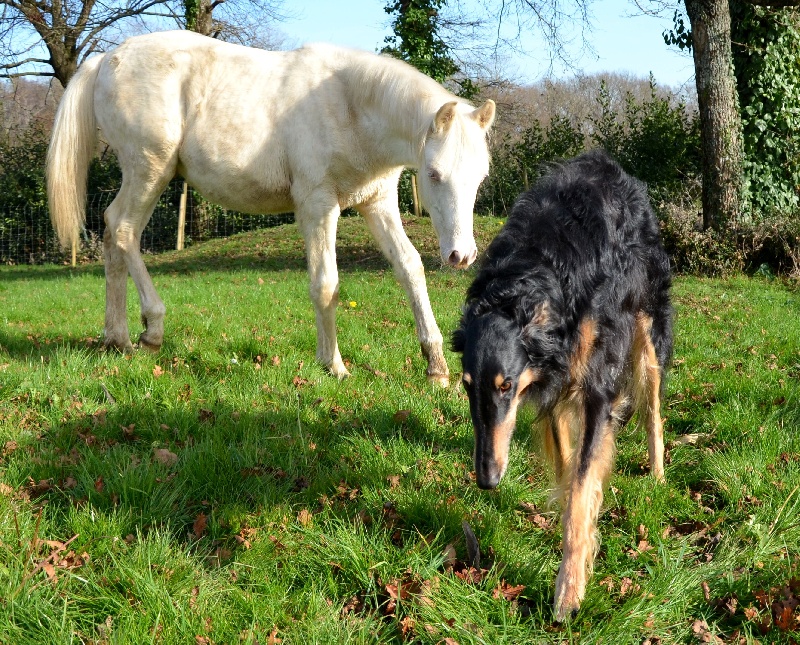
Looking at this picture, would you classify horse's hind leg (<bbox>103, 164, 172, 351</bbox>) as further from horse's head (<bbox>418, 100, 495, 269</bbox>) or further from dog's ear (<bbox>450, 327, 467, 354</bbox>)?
dog's ear (<bbox>450, 327, 467, 354</bbox>)

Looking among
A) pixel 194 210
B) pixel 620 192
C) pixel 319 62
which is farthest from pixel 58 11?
pixel 620 192

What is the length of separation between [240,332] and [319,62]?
2533 mm

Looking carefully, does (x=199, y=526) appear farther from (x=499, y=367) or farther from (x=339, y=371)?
(x=339, y=371)

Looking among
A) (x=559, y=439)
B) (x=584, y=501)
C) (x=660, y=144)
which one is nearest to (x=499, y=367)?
(x=584, y=501)

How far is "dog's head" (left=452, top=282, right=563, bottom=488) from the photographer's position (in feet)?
8.96

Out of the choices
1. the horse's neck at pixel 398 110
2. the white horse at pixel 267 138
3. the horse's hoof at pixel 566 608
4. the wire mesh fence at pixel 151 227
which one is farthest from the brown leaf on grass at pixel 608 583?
the wire mesh fence at pixel 151 227

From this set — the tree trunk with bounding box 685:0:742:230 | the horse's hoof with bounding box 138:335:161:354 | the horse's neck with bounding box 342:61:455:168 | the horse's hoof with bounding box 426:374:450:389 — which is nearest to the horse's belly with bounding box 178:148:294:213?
the horse's neck with bounding box 342:61:455:168

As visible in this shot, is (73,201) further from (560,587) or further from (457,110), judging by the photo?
(560,587)

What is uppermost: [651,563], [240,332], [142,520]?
[240,332]

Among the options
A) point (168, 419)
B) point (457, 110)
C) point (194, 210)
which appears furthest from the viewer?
point (194, 210)

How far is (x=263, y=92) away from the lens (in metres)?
5.79

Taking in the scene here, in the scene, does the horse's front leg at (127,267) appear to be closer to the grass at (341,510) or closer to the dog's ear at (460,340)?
the grass at (341,510)

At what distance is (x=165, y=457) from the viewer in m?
3.75

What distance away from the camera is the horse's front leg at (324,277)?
5641 millimetres
